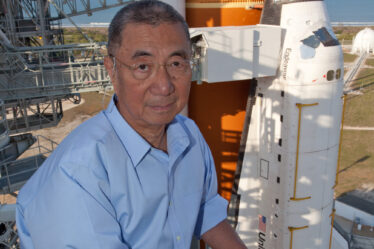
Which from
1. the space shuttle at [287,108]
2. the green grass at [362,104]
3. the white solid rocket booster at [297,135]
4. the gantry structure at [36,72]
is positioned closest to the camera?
the space shuttle at [287,108]

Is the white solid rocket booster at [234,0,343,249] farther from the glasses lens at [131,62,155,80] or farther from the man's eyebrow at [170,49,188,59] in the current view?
the glasses lens at [131,62,155,80]

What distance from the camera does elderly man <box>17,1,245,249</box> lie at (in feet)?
4.80

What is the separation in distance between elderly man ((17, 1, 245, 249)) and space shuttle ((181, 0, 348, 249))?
451 cm

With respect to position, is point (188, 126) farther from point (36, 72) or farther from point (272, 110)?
point (36, 72)

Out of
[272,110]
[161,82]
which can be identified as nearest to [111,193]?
[161,82]

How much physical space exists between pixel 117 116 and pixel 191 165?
2.05 ft

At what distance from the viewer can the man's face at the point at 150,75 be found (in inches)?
68.3

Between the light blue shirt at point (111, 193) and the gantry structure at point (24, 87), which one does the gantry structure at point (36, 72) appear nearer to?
the gantry structure at point (24, 87)

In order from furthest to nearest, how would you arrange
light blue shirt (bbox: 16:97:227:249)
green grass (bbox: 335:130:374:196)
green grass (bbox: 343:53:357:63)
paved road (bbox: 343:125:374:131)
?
green grass (bbox: 343:53:357:63)
paved road (bbox: 343:125:374:131)
green grass (bbox: 335:130:374:196)
light blue shirt (bbox: 16:97:227:249)

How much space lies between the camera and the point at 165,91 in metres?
1.80

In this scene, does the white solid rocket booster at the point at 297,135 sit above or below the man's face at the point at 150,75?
below

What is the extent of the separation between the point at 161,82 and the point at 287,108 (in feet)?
18.2

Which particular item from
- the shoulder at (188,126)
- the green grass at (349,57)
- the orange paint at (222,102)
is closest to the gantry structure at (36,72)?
the orange paint at (222,102)

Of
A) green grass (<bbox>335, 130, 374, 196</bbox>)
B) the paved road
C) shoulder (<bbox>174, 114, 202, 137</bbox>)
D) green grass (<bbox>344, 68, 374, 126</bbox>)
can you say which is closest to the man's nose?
shoulder (<bbox>174, 114, 202, 137</bbox>)
